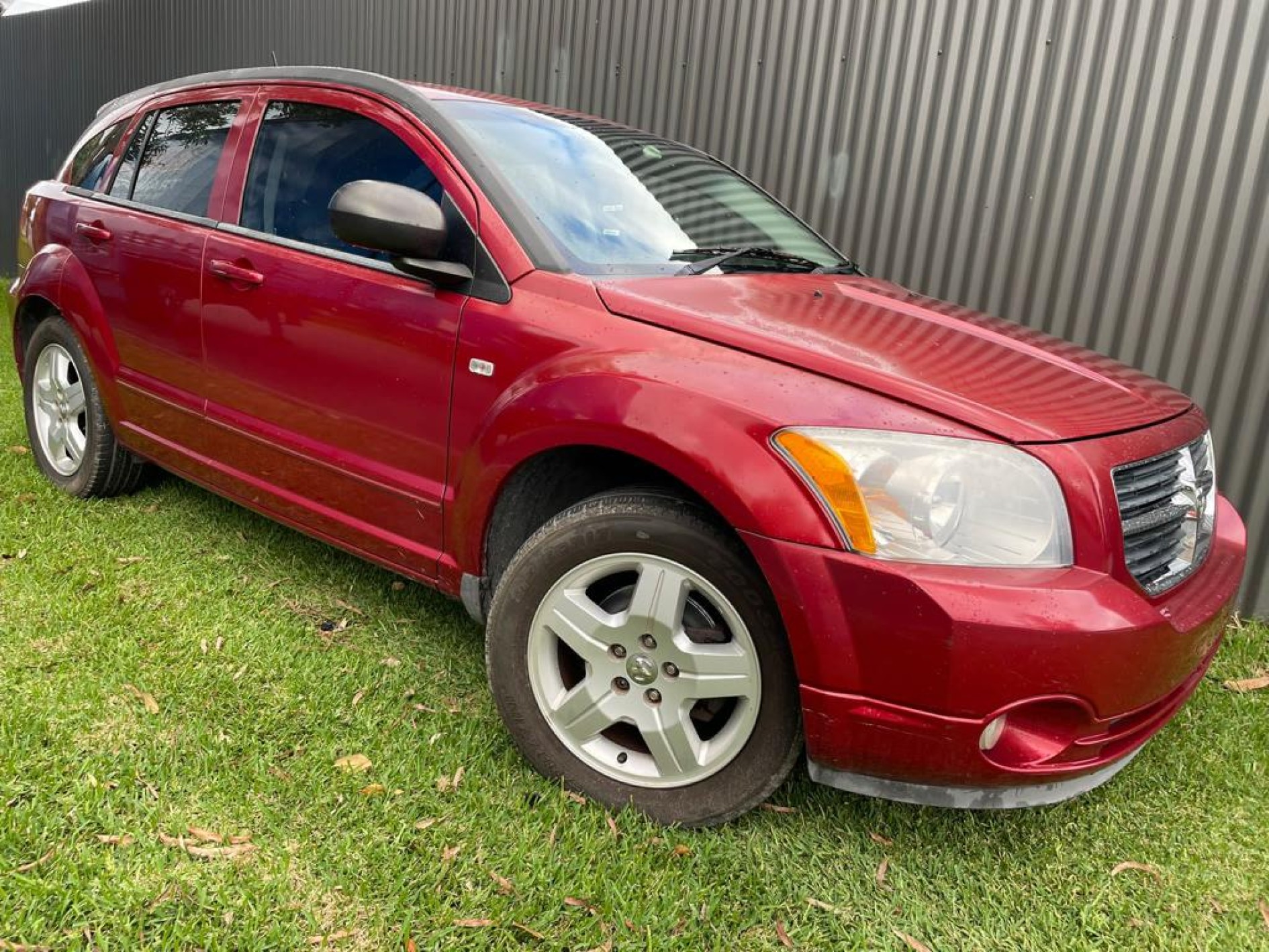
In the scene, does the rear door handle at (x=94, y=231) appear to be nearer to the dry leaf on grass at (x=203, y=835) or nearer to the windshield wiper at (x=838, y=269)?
the dry leaf on grass at (x=203, y=835)

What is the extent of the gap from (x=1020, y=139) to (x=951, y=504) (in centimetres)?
322

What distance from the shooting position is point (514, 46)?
20.9 feet

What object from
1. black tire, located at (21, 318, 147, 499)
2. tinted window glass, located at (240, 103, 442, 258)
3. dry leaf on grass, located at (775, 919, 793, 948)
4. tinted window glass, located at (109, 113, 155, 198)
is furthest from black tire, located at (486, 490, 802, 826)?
tinted window glass, located at (109, 113, 155, 198)

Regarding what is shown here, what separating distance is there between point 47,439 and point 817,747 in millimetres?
3745

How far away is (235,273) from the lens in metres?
2.92

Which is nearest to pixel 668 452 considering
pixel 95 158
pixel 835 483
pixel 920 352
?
pixel 835 483

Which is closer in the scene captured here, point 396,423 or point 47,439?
point 396,423

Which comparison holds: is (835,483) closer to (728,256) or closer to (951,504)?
(951,504)

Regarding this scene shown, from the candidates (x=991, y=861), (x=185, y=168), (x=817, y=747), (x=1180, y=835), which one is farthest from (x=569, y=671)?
(x=185, y=168)

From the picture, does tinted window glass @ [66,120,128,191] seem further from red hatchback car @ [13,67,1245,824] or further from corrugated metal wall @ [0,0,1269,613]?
corrugated metal wall @ [0,0,1269,613]

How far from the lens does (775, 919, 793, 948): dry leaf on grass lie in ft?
6.16

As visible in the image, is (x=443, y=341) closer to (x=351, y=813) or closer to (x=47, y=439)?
(x=351, y=813)

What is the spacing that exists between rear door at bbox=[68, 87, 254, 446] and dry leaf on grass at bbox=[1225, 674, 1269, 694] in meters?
3.70

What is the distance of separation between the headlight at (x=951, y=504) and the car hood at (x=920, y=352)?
0.25 ft
